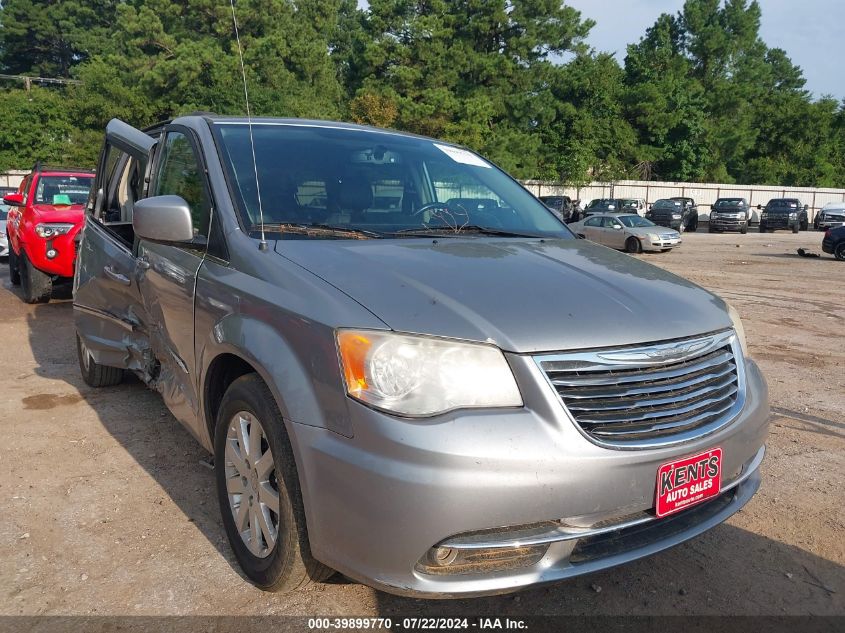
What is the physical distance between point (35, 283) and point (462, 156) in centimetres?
690

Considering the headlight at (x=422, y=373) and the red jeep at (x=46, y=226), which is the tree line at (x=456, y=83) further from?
the headlight at (x=422, y=373)

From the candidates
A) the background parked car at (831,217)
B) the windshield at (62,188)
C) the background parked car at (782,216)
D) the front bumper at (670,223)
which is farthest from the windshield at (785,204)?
the windshield at (62,188)

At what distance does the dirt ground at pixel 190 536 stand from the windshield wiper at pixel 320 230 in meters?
1.35

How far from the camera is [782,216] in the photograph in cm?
3356

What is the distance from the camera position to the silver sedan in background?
20844mm

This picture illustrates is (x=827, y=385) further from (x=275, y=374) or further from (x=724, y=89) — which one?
(x=724, y=89)

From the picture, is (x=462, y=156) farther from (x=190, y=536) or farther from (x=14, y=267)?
(x=14, y=267)

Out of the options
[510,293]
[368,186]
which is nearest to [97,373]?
[368,186]

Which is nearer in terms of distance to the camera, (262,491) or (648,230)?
(262,491)

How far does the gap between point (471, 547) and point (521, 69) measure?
157ft

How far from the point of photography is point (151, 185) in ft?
12.9

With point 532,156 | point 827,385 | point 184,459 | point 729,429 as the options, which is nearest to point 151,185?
point 184,459

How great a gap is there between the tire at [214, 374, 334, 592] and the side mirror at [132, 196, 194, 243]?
732 mm

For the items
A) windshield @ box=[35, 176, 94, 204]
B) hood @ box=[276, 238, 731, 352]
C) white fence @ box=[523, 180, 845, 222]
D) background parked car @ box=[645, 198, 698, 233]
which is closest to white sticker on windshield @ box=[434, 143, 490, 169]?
hood @ box=[276, 238, 731, 352]
